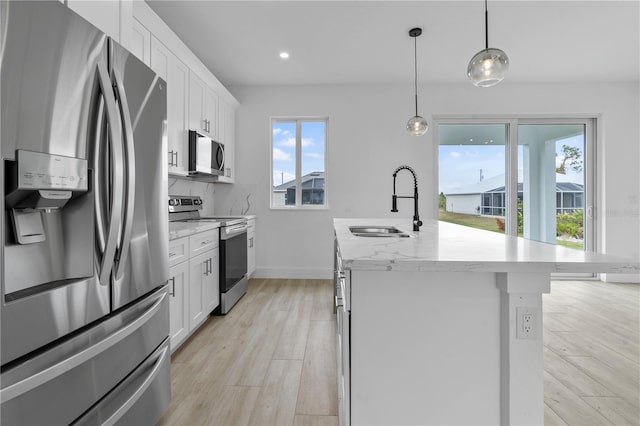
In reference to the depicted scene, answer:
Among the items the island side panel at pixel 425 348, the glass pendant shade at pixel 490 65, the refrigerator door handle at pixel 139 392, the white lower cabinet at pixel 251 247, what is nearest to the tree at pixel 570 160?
the glass pendant shade at pixel 490 65

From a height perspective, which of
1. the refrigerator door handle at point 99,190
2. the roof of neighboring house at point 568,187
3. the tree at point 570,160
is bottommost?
the refrigerator door handle at point 99,190

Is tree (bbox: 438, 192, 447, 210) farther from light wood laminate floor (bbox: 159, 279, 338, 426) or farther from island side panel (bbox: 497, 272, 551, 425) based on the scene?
Result: island side panel (bbox: 497, 272, 551, 425)

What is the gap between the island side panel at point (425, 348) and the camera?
46.5 inches

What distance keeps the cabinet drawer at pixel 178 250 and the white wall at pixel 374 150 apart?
2201 mm

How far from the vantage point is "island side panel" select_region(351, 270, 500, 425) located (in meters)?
1.18

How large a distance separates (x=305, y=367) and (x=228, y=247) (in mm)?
1436

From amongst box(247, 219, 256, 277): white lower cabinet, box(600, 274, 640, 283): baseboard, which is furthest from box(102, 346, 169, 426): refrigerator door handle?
box(600, 274, 640, 283): baseboard

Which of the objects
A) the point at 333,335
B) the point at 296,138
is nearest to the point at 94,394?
the point at 333,335

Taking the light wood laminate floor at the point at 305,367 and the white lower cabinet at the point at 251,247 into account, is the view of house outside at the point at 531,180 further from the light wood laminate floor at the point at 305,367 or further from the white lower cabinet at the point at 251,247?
the white lower cabinet at the point at 251,247

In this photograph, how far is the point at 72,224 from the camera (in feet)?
3.24

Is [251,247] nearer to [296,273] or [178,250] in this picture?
[296,273]

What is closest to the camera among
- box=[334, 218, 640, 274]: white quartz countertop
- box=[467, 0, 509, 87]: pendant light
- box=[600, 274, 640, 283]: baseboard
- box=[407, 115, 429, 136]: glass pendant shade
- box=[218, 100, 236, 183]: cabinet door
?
box=[334, 218, 640, 274]: white quartz countertop

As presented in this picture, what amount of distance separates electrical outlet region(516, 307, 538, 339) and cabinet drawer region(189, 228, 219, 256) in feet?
6.93

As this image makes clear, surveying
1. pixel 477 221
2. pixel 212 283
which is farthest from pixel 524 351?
pixel 477 221
